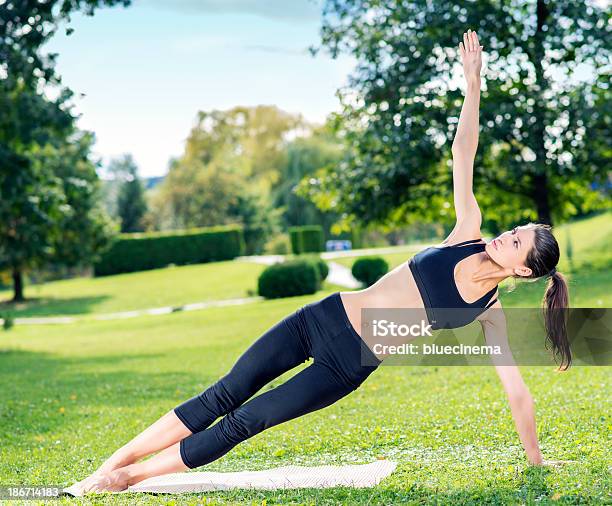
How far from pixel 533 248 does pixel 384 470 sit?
61.0 inches

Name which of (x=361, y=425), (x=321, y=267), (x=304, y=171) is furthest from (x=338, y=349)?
(x=304, y=171)

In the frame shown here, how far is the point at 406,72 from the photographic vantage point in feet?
63.6

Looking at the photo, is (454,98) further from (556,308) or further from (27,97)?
(556,308)

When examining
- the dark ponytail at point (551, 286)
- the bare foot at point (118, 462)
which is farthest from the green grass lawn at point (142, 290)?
the dark ponytail at point (551, 286)

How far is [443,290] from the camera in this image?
412cm

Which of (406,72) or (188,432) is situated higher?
(406,72)

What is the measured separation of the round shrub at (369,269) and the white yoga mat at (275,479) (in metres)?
21.4

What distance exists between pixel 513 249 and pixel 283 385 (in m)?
1.37

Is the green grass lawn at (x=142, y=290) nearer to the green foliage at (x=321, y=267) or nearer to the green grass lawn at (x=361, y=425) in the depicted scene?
the green foliage at (x=321, y=267)

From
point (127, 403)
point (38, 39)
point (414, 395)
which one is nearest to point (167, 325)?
point (38, 39)

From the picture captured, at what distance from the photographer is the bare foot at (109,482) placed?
426 cm

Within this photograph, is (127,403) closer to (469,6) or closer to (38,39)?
(38,39)

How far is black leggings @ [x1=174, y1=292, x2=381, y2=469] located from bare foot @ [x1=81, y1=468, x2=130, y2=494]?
383 millimetres

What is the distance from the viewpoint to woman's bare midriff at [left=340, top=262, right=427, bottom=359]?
4.15m
